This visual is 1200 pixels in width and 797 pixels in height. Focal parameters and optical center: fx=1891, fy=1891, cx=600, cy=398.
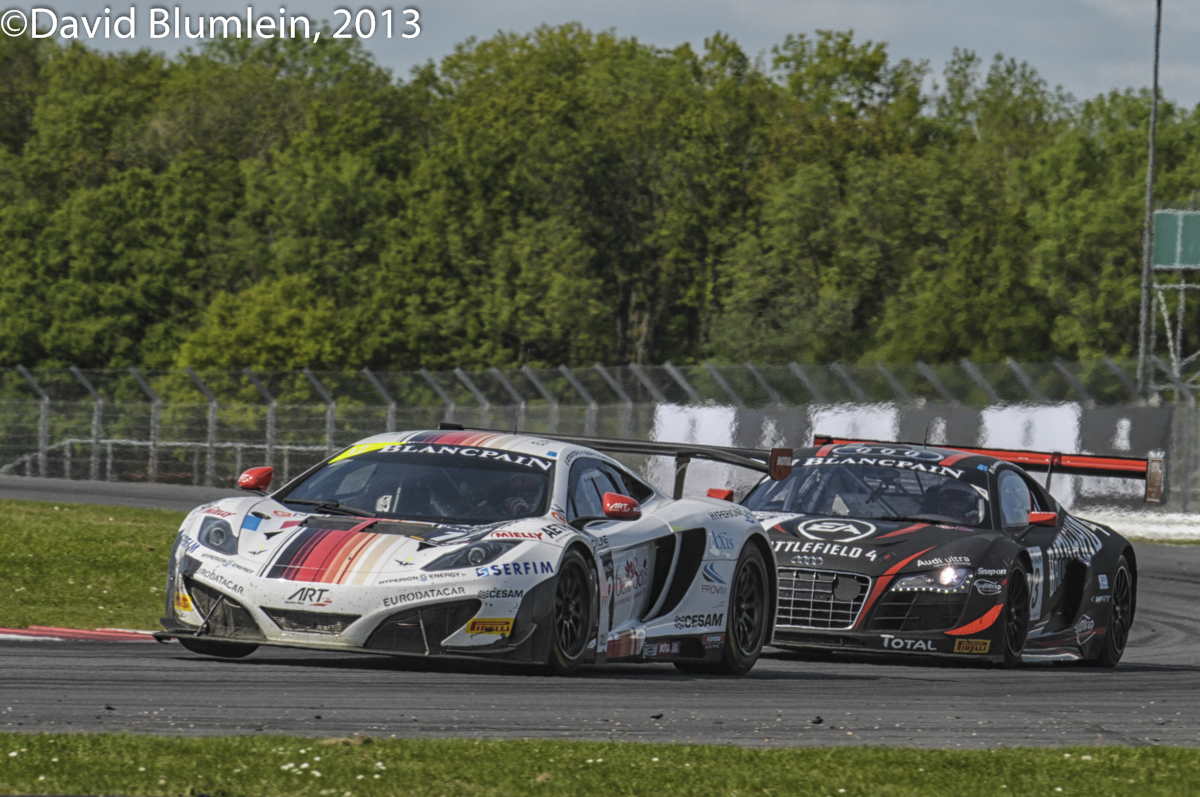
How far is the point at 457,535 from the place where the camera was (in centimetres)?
866

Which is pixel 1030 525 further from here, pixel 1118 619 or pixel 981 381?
pixel 981 381

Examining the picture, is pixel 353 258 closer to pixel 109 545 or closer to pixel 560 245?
pixel 560 245

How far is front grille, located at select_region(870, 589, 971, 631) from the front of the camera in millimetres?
10961

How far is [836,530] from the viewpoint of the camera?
11.4m

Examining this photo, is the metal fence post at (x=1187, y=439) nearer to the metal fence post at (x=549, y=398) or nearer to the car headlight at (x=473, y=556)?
the metal fence post at (x=549, y=398)

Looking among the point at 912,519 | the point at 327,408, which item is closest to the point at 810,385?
the point at 327,408

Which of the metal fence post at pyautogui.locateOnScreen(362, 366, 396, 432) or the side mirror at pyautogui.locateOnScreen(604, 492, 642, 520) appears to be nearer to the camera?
the side mirror at pyautogui.locateOnScreen(604, 492, 642, 520)

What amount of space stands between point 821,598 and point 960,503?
1382 millimetres

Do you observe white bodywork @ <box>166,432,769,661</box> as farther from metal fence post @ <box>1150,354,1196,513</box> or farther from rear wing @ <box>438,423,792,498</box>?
metal fence post @ <box>1150,354,1196,513</box>

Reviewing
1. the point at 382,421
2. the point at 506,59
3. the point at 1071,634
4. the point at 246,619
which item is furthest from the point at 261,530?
the point at 506,59

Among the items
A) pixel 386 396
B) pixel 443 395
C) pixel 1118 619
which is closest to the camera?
pixel 1118 619

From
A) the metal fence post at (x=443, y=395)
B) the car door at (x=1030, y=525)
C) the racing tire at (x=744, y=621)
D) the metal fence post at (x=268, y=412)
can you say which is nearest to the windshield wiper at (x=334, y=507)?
the racing tire at (x=744, y=621)

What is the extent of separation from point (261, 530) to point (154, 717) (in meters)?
2.09

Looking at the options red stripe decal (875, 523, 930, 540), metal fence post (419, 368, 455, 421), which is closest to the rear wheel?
red stripe decal (875, 523, 930, 540)
